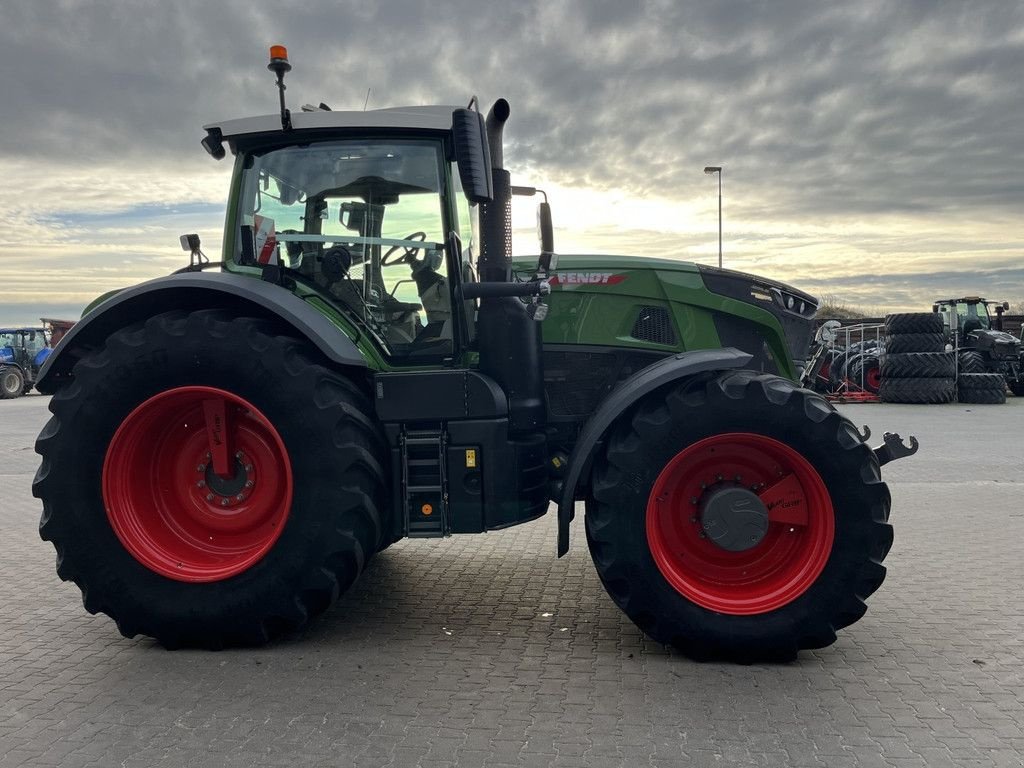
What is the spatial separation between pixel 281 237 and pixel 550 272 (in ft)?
4.77

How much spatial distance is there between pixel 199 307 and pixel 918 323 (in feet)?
56.7

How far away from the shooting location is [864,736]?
3.11 m

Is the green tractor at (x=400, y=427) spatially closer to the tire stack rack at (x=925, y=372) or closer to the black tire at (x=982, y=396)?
the tire stack rack at (x=925, y=372)

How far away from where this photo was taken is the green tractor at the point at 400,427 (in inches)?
151

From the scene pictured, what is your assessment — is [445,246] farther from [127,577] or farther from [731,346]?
[127,577]

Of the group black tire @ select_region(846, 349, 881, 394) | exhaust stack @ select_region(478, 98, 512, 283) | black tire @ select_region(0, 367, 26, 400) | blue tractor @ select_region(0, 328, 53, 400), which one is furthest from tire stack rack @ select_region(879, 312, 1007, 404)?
blue tractor @ select_region(0, 328, 53, 400)

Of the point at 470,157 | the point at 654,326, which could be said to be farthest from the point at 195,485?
the point at 654,326

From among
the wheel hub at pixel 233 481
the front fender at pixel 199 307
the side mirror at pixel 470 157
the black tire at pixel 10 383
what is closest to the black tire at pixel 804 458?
the side mirror at pixel 470 157

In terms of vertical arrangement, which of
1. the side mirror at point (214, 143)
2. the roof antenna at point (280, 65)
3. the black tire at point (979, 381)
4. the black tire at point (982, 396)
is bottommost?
the black tire at point (982, 396)

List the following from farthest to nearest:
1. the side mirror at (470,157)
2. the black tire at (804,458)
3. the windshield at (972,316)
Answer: the windshield at (972,316) → the black tire at (804,458) → the side mirror at (470,157)

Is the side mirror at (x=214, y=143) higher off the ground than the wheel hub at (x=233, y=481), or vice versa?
the side mirror at (x=214, y=143)

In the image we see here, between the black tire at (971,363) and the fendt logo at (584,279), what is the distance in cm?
1688

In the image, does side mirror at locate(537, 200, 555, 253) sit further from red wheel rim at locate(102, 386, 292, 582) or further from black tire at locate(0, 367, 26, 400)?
black tire at locate(0, 367, 26, 400)

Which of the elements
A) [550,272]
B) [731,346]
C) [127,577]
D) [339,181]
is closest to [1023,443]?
[731,346]
